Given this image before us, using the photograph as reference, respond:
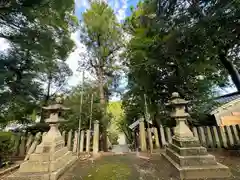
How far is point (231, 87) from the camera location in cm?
720

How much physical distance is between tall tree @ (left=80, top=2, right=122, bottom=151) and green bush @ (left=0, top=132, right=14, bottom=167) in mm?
4875

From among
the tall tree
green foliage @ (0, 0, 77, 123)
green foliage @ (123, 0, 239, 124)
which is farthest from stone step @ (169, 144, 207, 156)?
the tall tree

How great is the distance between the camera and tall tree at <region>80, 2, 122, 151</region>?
804 cm

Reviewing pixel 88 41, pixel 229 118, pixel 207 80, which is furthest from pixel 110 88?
pixel 229 118

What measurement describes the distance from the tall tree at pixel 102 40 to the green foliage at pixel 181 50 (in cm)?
150

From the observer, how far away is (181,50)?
4348 millimetres

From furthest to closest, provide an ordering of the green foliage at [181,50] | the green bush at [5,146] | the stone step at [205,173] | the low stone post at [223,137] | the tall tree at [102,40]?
1. the tall tree at [102,40]
2. the low stone post at [223,137]
3. the green foliage at [181,50]
4. the green bush at [5,146]
5. the stone step at [205,173]

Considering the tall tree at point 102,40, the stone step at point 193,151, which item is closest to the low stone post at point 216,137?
the stone step at point 193,151

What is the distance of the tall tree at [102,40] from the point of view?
8.04 meters

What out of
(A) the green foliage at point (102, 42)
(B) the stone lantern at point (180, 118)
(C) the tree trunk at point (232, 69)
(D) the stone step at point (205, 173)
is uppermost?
(A) the green foliage at point (102, 42)

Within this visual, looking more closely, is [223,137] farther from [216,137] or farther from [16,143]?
[16,143]

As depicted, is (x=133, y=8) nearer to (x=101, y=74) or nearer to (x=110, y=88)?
(x=101, y=74)

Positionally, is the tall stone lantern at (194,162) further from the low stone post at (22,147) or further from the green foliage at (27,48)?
the green foliage at (27,48)

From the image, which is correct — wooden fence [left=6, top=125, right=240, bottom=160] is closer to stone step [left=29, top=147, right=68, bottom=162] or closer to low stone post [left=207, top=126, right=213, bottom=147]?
low stone post [left=207, top=126, right=213, bottom=147]
